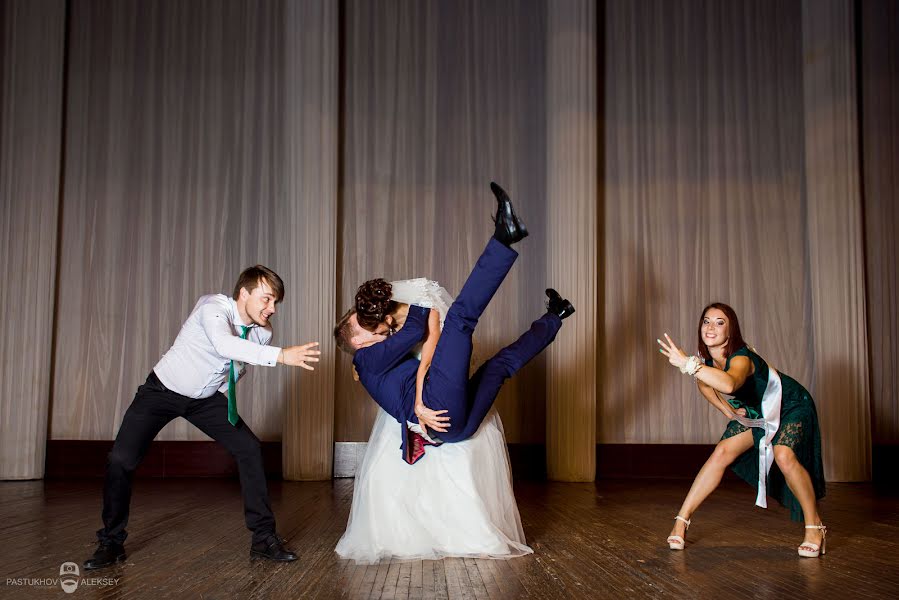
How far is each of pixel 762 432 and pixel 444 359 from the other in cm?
144

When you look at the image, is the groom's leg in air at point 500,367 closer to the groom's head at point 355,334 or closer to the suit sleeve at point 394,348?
the suit sleeve at point 394,348

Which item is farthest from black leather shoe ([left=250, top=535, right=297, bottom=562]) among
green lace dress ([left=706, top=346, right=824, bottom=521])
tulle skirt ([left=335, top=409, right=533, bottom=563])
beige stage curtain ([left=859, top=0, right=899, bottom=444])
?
beige stage curtain ([left=859, top=0, right=899, bottom=444])

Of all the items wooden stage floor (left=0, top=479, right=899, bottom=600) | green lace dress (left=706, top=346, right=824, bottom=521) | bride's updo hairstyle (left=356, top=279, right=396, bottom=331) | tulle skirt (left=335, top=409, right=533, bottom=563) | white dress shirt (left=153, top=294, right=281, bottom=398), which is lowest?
wooden stage floor (left=0, top=479, right=899, bottom=600)

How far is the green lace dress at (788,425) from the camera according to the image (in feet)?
10.7

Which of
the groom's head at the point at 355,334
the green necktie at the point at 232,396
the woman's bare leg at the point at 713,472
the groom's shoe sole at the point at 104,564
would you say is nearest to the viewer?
the groom's shoe sole at the point at 104,564

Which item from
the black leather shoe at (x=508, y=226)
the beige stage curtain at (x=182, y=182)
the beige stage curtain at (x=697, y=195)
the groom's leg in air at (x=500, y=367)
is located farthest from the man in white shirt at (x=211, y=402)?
the beige stage curtain at (x=697, y=195)

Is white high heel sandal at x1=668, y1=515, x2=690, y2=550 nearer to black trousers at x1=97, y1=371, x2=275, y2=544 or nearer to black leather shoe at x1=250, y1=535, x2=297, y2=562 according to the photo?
black leather shoe at x1=250, y1=535, x2=297, y2=562

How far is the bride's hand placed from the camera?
9.98ft

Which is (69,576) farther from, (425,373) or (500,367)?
(500,367)

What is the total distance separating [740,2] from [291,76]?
4.12m

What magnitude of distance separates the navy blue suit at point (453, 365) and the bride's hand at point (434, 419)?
0.03 metres

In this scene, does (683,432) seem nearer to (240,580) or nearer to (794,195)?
(794,195)

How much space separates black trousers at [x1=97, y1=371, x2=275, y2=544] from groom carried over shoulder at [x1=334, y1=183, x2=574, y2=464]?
22.7 inches

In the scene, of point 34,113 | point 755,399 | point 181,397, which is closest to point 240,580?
point 181,397
